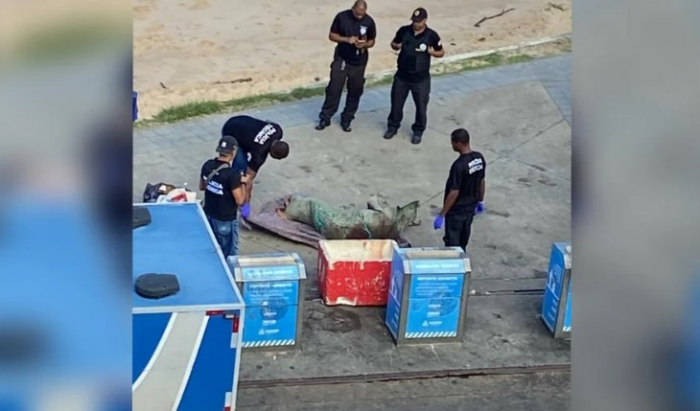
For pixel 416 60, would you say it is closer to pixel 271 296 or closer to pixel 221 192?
pixel 221 192

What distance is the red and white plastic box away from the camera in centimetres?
866

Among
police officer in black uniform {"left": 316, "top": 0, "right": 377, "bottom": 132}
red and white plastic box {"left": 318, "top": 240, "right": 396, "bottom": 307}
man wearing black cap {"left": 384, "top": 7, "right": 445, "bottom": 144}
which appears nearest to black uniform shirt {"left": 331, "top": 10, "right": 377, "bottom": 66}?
police officer in black uniform {"left": 316, "top": 0, "right": 377, "bottom": 132}

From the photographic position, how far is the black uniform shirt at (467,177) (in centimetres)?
898

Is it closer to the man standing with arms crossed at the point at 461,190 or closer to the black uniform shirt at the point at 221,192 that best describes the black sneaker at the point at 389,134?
the man standing with arms crossed at the point at 461,190

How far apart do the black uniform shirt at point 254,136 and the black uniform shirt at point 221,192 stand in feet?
4.19

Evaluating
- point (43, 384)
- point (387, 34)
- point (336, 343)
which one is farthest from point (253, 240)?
point (43, 384)

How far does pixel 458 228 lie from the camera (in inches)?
371

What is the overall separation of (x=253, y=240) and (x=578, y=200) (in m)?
9.01

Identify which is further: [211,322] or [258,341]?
[258,341]

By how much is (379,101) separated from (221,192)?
5.95m

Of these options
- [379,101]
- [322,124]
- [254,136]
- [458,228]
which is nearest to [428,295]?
[458,228]

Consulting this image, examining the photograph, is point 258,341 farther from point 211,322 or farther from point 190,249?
point 211,322

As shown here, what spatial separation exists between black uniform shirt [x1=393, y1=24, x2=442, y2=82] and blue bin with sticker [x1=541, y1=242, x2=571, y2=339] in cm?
397

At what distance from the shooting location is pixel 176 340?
5.93 m
